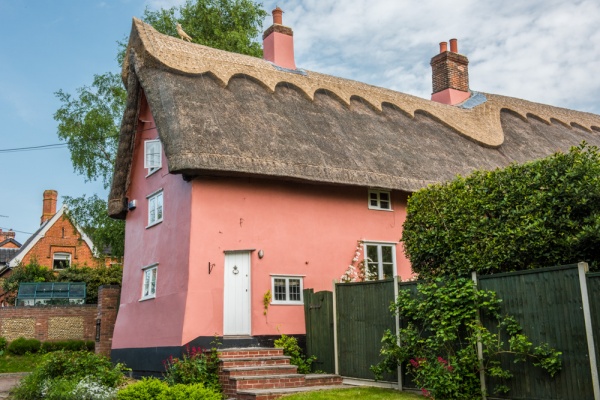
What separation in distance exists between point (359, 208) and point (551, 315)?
316 inches

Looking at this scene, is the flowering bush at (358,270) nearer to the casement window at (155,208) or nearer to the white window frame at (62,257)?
the casement window at (155,208)

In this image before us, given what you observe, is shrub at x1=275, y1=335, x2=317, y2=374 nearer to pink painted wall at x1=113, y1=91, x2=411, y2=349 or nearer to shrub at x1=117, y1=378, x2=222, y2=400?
pink painted wall at x1=113, y1=91, x2=411, y2=349

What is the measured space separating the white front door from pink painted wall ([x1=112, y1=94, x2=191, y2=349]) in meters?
1.02

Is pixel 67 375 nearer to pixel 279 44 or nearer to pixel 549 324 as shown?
pixel 549 324

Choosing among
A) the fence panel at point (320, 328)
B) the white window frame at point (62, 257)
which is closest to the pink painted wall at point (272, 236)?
the fence panel at point (320, 328)

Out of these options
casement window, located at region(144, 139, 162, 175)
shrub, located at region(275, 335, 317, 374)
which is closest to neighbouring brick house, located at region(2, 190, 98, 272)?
casement window, located at region(144, 139, 162, 175)

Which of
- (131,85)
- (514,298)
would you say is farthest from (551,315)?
(131,85)

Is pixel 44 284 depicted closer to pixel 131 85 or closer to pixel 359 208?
pixel 131 85

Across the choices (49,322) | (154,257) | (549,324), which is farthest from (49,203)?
(549,324)

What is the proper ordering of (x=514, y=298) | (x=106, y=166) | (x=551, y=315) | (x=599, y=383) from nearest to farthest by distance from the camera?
(x=599, y=383) < (x=551, y=315) < (x=514, y=298) < (x=106, y=166)

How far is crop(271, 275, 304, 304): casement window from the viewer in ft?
49.8

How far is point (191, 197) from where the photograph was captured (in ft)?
47.9

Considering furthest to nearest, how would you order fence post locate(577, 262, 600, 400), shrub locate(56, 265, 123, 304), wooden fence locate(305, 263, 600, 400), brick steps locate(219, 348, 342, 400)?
shrub locate(56, 265, 123, 304) → brick steps locate(219, 348, 342, 400) → wooden fence locate(305, 263, 600, 400) → fence post locate(577, 262, 600, 400)

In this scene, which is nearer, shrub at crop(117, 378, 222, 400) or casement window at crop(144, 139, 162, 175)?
shrub at crop(117, 378, 222, 400)
